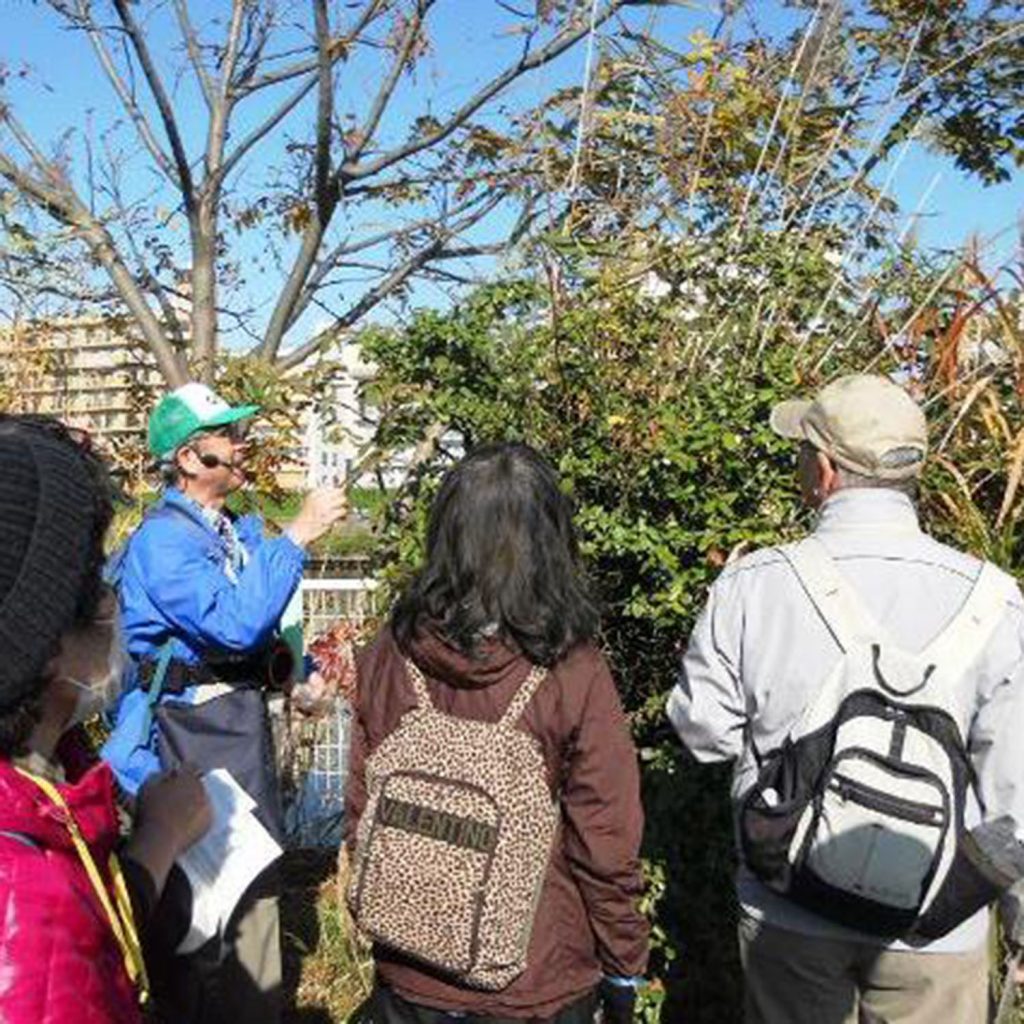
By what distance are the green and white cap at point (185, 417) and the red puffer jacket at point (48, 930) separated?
201cm

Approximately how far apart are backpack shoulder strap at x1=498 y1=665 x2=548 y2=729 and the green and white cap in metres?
1.37

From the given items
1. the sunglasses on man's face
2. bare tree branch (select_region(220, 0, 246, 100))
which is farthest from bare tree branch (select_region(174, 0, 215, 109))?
the sunglasses on man's face

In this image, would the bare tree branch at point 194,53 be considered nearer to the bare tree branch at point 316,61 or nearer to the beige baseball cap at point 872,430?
the bare tree branch at point 316,61

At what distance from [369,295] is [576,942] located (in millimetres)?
5570

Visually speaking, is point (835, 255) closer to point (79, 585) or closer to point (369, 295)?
point (79, 585)

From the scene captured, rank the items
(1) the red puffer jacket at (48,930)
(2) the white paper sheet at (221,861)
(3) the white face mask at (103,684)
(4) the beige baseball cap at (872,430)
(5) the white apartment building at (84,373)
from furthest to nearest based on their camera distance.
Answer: (5) the white apartment building at (84,373) < (4) the beige baseball cap at (872,430) < (2) the white paper sheet at (221,861) < (3) the white face mask at (103,684) < (1) the red puffer jacket at (48,930)

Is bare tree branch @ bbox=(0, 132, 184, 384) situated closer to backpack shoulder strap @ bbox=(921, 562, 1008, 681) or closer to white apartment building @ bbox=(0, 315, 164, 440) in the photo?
white apartment building @ bbox=(0, 315, 164, 440)

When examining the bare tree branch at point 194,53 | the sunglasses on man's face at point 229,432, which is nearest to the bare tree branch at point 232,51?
the bare tree branch at point 194,53

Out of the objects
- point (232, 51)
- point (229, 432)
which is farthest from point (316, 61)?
point (229, 432)

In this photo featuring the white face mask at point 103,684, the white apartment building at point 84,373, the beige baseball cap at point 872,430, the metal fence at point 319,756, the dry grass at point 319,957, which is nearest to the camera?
the white face mask at point 103,684

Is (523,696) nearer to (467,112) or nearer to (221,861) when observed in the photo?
(221,861)

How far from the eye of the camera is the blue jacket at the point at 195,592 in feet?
9.76

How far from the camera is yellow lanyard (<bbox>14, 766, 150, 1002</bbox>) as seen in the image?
134 centimetres

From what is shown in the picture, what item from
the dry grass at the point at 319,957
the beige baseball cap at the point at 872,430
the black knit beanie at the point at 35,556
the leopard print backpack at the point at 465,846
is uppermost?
the beige baseball cap at the point at 872,430
